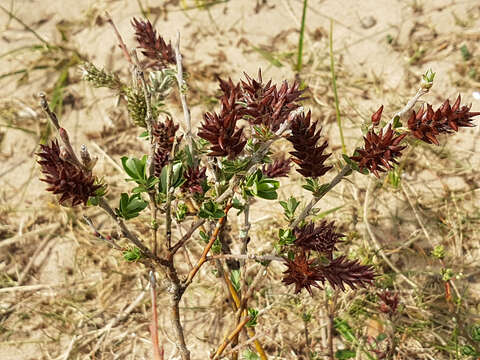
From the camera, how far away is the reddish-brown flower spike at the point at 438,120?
4.20ft

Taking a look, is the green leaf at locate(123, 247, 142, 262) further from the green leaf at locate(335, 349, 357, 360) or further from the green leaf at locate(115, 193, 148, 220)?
the green leaf at locate(335, 349, 357, 360)

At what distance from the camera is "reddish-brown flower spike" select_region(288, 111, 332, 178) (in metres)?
1.44

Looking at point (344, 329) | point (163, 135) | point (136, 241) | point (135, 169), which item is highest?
point (163, 135)

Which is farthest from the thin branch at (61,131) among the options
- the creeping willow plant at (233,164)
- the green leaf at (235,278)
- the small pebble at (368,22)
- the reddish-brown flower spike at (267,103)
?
the small pebble at (368,22)

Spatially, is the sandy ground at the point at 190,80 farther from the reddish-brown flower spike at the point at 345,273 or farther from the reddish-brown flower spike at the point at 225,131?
the reddish-brown flower spike at the point at 225,131

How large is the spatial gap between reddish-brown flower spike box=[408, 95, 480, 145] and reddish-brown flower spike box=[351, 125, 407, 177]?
1.8 inches

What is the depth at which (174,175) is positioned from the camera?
1.53 meters

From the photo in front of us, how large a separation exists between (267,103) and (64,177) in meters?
0.59

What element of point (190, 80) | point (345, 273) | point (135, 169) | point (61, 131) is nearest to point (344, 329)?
point (345, 273)

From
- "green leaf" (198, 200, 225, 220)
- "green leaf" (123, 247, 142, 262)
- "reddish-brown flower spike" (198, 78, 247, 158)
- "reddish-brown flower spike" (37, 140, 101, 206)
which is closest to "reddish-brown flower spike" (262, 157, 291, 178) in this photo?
"green leaf" (198, 200, 225, 220)

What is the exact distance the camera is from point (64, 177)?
45.2 inches

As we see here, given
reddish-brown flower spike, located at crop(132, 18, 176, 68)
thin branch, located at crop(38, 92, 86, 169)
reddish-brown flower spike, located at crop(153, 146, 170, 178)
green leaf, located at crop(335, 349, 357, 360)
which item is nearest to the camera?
thin branch, located at crop(38, 92, 86, 169)

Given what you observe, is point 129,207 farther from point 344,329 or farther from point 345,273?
point 344,329

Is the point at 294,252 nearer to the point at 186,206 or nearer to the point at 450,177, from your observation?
the point at 186,206
